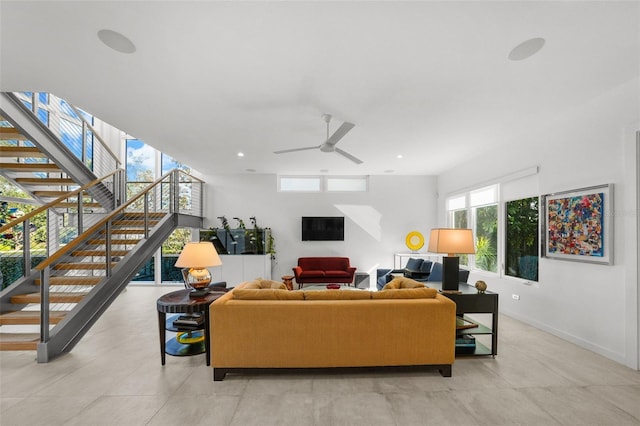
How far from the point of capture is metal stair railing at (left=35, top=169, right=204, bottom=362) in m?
2.96

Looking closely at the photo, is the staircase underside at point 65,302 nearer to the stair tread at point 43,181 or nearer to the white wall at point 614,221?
the stair tread at point 43,181

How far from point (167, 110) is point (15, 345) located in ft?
9.83

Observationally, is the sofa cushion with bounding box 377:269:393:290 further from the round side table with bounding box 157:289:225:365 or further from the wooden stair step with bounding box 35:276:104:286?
the wooden stair step with bounding box 35:276:104:286

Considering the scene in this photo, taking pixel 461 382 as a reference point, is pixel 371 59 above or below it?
above

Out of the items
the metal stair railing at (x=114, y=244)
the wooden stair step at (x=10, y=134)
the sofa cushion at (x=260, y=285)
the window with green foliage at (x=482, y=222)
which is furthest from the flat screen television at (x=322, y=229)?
the wooden stair step at (x=10, y=134)

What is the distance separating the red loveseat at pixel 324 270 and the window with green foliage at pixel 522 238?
3.14 meters

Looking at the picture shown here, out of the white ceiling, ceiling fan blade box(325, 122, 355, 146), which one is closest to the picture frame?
the white ceiling

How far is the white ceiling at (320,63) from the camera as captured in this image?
1.97 m

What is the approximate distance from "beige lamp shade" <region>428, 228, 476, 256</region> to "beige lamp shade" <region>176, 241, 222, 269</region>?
247 cm

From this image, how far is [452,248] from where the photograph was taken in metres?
3.22

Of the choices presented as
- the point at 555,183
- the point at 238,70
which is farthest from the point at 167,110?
the point at 555,183

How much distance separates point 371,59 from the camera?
8.13 ft

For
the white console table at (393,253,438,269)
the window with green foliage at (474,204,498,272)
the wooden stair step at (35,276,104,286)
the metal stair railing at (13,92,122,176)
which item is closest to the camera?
the wooden stair step at (35,276,104,286)

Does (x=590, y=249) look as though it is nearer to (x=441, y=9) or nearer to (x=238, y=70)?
(x=441, y=9)
